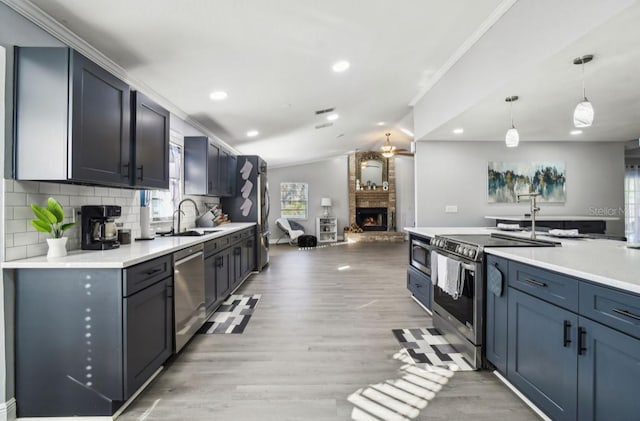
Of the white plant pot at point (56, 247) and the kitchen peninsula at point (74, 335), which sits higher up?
the white plant pot at point (56, 247)

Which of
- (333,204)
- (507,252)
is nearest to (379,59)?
(507,252)

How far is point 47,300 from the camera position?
1654mm

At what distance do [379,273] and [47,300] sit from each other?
14.7 ft

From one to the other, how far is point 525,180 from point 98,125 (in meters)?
5.39

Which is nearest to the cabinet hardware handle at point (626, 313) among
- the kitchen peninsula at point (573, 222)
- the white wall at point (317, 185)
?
the kitchen peninsula at point (573, 222)

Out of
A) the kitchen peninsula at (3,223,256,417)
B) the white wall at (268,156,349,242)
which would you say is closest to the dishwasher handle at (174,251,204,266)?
the kitchen peninsula at (3,223,256,417)

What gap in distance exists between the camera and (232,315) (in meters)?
3.32

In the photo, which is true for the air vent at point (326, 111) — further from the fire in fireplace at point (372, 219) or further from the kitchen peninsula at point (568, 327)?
the fire in fireplace at point (372, 219)

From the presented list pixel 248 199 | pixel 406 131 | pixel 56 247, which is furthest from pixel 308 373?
pixel 406 131

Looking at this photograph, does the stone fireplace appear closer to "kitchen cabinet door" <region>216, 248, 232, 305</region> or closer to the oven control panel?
"kitchen cabinet door" <region>216, 248, 232, 305</region>

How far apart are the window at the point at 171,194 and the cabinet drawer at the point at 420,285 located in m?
2.93

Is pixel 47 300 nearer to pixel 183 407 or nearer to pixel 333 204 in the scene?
pixel 183 407

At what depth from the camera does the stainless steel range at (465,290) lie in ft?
7.27

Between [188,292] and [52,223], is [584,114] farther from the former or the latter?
[52,223]
